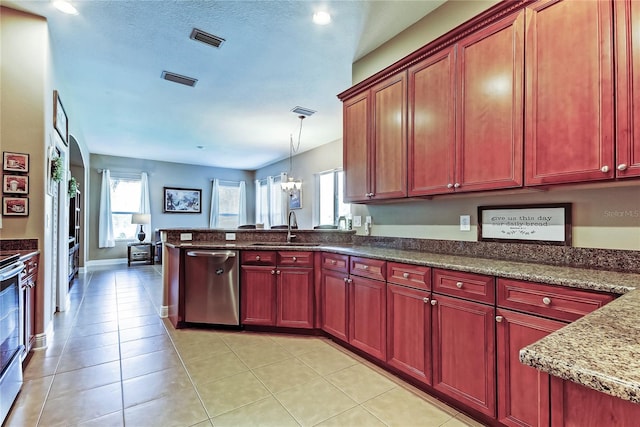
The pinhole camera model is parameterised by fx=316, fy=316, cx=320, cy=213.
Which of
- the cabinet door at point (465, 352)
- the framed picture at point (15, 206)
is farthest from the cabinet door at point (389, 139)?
the framed picture at point (15, 206)

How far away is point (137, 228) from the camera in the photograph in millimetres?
8031

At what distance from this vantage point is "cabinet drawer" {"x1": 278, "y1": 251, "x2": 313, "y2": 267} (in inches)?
120

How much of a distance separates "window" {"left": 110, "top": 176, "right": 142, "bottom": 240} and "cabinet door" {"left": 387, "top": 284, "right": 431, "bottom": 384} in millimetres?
7759

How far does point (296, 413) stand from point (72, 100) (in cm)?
491

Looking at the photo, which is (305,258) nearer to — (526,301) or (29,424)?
(526,301)

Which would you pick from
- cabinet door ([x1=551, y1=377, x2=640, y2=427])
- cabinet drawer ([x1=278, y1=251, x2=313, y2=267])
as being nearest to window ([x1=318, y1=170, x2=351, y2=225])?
cabinet drawer ([x1=278, y1=251, x2=313, y2=267])

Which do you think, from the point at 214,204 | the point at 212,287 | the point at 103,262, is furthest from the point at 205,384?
the point at 214,204

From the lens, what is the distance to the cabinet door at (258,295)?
3.12 m

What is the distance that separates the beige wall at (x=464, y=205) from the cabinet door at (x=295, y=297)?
793 millimetres

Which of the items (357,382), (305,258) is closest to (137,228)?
(305,258)

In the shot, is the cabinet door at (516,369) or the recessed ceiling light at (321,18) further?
the recessed ceiling light at (321,18)

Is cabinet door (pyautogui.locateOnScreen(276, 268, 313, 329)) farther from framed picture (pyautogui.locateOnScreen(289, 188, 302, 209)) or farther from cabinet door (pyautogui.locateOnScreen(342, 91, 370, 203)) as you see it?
framed picture (pyautogui.locateOnScreen(289, 188, 302, 209))

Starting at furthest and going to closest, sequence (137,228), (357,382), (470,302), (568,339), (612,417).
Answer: (137,228)
(357,382)
(470,302)
(568,339)
(612,417)

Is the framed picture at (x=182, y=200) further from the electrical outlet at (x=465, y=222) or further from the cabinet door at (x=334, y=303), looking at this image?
the electrical outlet at (x=465, y=222)
